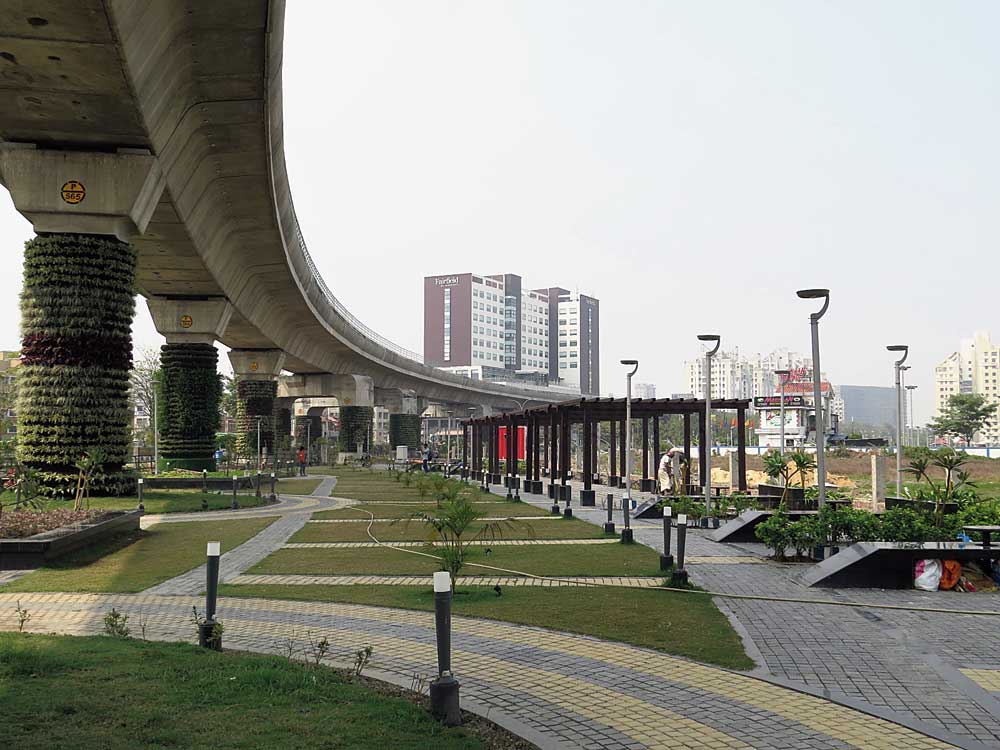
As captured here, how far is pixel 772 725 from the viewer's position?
6312mm

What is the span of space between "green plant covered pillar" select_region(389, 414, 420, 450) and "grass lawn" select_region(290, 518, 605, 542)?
65135 mm

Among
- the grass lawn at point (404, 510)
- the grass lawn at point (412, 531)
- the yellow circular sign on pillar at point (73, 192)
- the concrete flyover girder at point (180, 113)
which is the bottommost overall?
the grass lawn at point (404, 510)

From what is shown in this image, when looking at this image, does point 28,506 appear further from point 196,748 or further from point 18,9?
point 196,748

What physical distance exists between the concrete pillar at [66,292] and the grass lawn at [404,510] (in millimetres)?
6909

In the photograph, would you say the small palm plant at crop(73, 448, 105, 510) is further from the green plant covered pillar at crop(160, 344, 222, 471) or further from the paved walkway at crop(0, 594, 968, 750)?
the green plant covered pillar at crop(160, 344, 222, 471)

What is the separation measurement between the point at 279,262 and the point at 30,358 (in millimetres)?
15109

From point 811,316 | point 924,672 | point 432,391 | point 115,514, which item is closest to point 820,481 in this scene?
point 811,316

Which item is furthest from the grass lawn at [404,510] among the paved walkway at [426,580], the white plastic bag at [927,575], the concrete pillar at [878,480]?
the white plastic bag at [927,575]

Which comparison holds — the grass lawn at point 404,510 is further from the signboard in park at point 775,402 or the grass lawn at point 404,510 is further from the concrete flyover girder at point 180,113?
the signboard in park at point 775,402

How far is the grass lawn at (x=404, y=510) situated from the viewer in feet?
79.0

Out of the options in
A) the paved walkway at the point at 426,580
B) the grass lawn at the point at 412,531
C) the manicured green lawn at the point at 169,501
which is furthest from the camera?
the manicured green lawn at the point at 169,501

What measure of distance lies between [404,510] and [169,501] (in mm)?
7182

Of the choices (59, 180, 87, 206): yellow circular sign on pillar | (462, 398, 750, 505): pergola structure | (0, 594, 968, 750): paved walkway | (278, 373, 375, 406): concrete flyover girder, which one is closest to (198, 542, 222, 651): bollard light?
(0, 594, 968, 750): paved walkway

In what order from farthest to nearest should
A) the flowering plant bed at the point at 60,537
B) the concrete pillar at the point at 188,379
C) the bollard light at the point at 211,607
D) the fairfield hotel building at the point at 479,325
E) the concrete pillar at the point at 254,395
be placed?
1. the fairfield hotel building at the point at 479,325
2. the concrete pillar at the point at 254,395
3. the concrete pillar at the point at 188,379
4. the flowering plant bed at the point at 60,537
5. the bollard light at the point at 211,607
